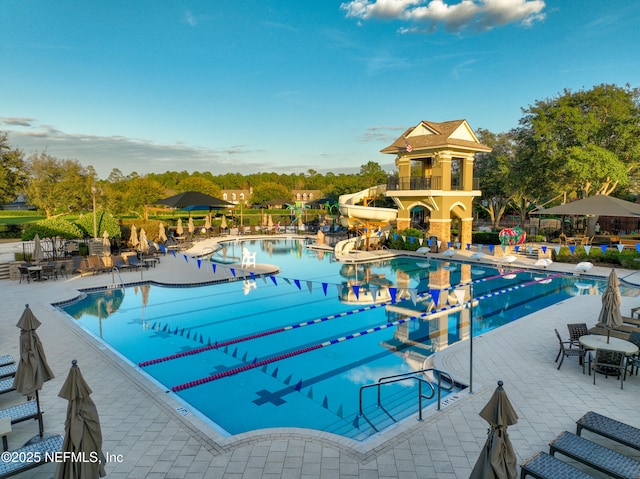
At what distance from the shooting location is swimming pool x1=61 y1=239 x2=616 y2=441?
774 centimetres

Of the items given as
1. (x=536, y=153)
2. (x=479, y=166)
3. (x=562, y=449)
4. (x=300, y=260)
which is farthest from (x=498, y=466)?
(x=479, y=166)

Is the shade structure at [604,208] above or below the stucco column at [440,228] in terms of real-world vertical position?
above

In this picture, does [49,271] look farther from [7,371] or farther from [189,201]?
[7,371]

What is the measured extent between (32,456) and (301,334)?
24.5 ft

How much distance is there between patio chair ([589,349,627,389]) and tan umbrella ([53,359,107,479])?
825cm

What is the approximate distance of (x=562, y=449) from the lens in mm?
5094

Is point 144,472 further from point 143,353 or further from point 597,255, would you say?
point 597,255

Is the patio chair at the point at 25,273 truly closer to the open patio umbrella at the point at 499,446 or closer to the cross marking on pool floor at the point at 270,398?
the cross marking on pool floor at the point at 270,398

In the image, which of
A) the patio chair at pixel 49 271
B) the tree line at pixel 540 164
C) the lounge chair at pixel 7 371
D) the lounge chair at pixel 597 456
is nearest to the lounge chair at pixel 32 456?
the lounge chair at pixel 7 371

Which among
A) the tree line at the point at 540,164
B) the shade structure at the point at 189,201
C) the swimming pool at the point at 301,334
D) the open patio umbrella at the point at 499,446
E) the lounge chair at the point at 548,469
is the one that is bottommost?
the swimming pool at the point at 301,334

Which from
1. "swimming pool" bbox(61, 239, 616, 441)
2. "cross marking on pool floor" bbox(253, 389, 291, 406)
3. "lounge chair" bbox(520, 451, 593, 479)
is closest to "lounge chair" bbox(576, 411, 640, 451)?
"lounge chair" bbox(520, 451, 593, 479)

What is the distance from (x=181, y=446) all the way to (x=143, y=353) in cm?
527

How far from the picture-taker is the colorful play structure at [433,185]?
27.5m

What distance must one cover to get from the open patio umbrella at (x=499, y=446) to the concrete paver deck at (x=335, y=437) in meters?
1.11
